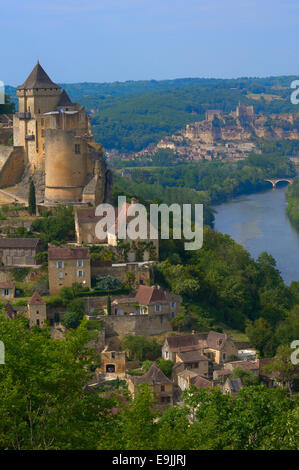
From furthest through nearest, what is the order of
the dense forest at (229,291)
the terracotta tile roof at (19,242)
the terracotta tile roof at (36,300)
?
the dense forest at (229,291), the terracotta tile roof at (19,242), the terracotta tile roof at (36,300)

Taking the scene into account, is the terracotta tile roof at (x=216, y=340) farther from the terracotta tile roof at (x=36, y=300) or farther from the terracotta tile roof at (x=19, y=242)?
the terracotta tile roof at (x=19, y=242)

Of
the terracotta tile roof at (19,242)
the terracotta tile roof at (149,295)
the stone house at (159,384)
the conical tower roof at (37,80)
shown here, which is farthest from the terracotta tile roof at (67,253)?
the conical tower roof at (37,80)

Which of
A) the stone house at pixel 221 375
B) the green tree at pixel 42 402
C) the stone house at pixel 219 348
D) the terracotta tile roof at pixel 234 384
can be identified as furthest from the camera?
the stone house at pixel 219 348

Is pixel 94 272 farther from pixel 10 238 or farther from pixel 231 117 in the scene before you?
pixel 231 117

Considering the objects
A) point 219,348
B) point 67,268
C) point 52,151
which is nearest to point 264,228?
point 52,151

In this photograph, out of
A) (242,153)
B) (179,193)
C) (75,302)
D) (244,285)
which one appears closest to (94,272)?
(75,302)

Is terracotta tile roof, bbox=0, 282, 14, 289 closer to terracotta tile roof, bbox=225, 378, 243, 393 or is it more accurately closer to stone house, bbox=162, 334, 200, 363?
stone house, bbox=162, 334, 200, 363

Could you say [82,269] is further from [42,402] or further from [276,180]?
[276,180]
